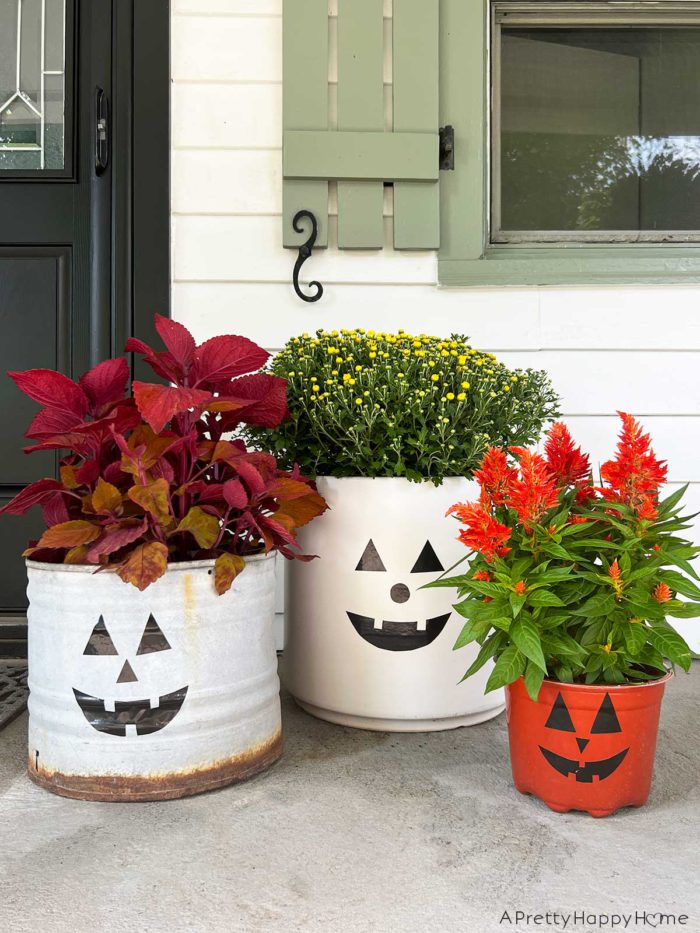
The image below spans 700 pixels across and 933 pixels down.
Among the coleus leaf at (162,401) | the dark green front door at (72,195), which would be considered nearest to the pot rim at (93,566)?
the coleus leaf at (162,401)

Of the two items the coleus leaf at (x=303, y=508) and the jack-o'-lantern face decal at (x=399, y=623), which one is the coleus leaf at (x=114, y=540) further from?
the jack-o'-lantern face decal at (x=399, y=623)

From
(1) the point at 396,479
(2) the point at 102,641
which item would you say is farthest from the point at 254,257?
(2) the point at 102,641

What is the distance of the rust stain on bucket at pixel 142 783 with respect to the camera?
1.26m

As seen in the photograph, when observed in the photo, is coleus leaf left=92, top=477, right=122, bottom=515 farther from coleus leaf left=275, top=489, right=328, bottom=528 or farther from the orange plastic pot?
the orange plastic pot

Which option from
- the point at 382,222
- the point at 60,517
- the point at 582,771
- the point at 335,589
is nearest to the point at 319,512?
the point at 335,589

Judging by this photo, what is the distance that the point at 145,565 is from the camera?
120 centimetres

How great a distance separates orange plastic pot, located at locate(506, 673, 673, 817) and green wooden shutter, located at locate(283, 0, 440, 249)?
1.28 meters

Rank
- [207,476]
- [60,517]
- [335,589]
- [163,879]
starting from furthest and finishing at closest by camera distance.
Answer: [335,589], [207,476], [60,517], [163,879]

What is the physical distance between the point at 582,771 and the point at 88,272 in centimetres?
170

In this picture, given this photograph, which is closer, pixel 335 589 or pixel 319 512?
pixel 319 512

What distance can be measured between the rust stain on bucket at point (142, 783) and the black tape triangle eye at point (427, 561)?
1.58ft

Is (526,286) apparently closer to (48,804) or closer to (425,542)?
(425,542)

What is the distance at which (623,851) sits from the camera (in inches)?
43.0

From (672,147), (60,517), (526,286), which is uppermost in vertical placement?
(672,147)
